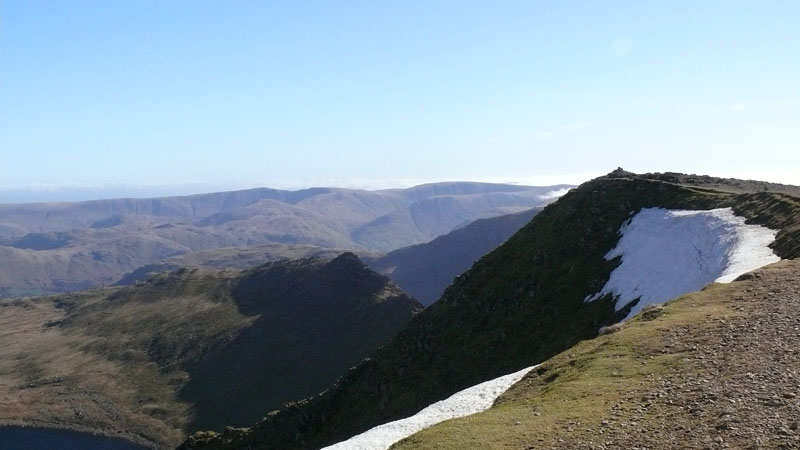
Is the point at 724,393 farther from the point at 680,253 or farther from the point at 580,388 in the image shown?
the point at 680,253

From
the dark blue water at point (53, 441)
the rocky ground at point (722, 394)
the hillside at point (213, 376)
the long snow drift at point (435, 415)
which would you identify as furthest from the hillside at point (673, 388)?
the dark blue water at point (53, 441)

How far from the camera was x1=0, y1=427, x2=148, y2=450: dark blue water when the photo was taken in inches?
5536

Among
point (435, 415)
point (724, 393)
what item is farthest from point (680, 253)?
point (724, 393)

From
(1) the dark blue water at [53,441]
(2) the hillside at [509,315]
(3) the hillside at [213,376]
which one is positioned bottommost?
(1) the dark blue water at [53,441]

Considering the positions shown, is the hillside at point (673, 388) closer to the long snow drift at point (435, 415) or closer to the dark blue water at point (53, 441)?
the long snow drift at point (435, 415)

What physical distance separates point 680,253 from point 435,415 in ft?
116

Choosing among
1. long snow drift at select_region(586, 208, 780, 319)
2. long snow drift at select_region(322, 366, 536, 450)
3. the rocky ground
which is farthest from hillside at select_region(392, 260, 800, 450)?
long snow drift at select_region(586, 208, 780, 319)

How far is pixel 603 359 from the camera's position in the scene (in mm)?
30062

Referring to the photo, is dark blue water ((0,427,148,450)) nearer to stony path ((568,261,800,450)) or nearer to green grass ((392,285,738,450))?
green grass ((392,285,738,450))

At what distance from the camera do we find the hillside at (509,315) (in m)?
59.1

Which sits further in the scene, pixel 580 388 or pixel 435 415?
pixel 435 415

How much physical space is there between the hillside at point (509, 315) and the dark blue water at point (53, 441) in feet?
231

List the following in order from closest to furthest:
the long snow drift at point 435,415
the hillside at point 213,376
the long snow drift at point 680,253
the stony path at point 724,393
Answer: the stony path at point 724,393, the long snow drift at point 435,415, the long snow drift at point 680,253, the hillside at point 213,376

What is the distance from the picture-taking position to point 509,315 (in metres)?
69.2
